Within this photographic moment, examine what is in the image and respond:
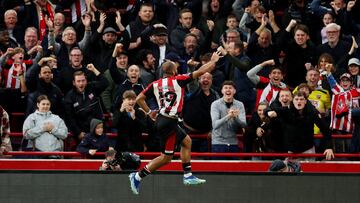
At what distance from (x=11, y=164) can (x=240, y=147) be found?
13.6 ft

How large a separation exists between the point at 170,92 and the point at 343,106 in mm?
4109

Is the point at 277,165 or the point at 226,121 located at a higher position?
the point at 226,121

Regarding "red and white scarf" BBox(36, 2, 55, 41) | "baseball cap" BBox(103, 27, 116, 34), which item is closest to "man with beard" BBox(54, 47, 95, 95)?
"baseball cap" BBox(103, 27, 116, 34)

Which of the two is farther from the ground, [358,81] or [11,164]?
[358,81]

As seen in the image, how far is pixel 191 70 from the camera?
2209 cm

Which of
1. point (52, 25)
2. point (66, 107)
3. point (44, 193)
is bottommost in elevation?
point (44, 193)

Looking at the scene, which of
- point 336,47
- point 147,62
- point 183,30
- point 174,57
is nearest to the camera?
point 174,57

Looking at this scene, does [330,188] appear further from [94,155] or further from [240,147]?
[94,155]

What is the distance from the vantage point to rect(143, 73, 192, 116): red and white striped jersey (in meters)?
18.5

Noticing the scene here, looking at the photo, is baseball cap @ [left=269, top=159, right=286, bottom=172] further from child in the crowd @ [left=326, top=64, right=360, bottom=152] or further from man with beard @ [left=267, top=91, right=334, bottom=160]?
child in the crowd @ [left=326, top=64, right=360, bottom=152]

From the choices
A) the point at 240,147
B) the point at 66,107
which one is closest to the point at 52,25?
the point at 66,107

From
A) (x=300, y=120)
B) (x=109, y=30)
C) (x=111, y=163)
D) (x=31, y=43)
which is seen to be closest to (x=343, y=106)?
(x=300, y=120)

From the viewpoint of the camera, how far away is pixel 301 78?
2289 centimetres

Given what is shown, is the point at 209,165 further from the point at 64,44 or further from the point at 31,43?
the point at 31,43
